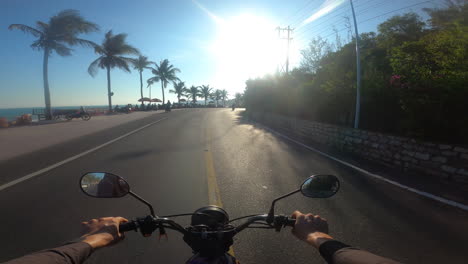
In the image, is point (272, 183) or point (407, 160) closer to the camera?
point (272, 183)

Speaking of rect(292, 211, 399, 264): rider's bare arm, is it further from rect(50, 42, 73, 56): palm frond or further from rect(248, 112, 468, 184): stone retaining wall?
rect(50, 42, 73, 56): palm frond

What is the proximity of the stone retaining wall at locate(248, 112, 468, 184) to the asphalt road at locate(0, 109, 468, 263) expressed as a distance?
1.51 metres

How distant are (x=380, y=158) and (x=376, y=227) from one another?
15.9 ft

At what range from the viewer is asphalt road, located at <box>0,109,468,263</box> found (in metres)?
2.99

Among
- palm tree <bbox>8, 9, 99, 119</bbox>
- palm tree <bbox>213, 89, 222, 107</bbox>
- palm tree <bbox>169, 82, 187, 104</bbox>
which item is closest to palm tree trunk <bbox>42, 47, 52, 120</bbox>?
palm tree <bbox>8, 9, 99, 119</bbox>

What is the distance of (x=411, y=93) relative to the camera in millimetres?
Result: 6711

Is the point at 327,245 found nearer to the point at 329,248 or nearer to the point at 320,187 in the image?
the point at 329,248

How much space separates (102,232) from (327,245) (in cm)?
163

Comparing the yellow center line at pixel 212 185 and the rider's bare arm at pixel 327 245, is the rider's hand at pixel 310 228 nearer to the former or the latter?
the rider's bare arm at pixel 327 245

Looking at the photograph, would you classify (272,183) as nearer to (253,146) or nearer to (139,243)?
(139,243)

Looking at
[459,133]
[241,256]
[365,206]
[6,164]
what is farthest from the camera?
[6,164]

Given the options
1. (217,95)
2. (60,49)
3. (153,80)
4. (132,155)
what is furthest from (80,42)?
(217,95)

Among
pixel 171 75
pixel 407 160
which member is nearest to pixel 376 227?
pixel 407 160

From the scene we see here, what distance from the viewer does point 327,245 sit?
1.68m
